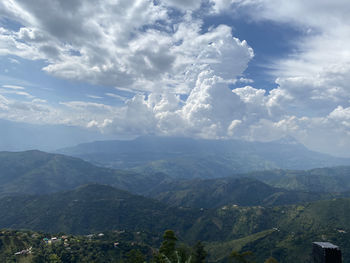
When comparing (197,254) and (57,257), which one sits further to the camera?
(57,257)

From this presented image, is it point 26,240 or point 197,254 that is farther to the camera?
point 26,240

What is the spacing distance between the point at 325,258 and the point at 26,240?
193 meters

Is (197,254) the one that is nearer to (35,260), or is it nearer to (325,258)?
(325,258)

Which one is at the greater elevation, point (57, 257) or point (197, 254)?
point (197, 254)

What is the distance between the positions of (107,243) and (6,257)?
6983 cm

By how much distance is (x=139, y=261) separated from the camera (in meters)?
76.6

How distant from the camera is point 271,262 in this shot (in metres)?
67.1

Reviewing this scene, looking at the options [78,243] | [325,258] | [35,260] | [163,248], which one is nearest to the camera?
[325,258]

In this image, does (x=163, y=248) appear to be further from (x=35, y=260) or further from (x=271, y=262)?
(x=35, y=260)

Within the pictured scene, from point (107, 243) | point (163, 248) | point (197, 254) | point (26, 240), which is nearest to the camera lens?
point (163, 248)

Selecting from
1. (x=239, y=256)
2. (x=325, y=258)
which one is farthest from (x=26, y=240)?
(x=325, y=258)

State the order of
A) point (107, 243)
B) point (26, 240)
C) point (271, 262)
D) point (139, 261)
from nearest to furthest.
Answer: point (271, 262), point (139, 261), point (26, 240), point (107, 243)

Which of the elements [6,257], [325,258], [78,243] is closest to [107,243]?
[78,243]

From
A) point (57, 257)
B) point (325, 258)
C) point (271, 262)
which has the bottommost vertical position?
point (57, 257)
